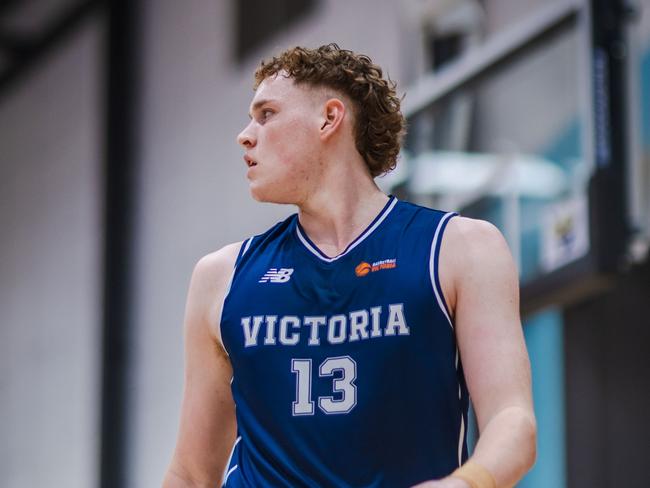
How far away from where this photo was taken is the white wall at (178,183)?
9.39 m

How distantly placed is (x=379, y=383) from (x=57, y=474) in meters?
9.67

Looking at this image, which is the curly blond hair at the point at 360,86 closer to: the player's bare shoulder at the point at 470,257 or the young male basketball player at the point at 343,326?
the young male basketball player at the point at 343,326

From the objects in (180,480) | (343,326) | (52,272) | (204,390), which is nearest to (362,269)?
(343,326)

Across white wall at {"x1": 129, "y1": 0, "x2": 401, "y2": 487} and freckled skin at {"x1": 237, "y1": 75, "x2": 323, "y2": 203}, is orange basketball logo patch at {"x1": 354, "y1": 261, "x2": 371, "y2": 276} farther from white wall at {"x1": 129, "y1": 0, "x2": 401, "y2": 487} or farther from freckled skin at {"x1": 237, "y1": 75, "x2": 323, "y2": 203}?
white wall at {"x1": 129, "y1": 0, "x2": 401, "y2": 487}

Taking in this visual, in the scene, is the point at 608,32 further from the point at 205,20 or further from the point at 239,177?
the point at 205,20

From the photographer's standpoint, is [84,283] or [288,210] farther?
[84,283]

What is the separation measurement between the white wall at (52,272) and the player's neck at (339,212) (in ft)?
28.0

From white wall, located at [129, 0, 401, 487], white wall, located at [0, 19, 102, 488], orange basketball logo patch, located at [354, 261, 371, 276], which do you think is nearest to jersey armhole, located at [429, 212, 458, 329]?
orange basketball logo patch, located at [354, 261, 371, 276]

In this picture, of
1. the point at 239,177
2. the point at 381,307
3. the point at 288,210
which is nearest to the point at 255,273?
the point at 381,307

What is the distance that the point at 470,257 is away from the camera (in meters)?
2.53

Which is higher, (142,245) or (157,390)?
(142,245)

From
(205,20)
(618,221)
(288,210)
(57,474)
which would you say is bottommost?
(57,474)

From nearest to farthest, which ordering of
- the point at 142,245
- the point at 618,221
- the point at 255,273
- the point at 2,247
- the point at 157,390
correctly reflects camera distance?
the point at 255,273
the point at 618,221
the point at 157,390
the point at 142,245
the point at 2,247

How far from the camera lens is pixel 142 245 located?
35.4ft
